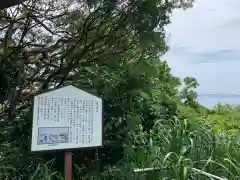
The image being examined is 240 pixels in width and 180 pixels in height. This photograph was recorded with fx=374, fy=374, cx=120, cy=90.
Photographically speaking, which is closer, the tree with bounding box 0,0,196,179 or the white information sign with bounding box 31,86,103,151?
the white information sign with bounding box 31,86,103,151

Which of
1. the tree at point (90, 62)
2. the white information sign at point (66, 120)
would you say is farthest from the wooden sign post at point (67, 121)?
the tree at point (90, 62)

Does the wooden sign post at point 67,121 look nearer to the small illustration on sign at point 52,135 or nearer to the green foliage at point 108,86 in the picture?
the small illustration on sign at point 52,135

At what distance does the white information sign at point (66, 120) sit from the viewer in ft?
9.05

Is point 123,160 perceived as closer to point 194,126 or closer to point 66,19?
point 194,126

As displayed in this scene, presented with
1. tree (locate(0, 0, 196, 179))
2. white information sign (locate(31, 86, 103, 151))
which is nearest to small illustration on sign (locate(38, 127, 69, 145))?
white information sign (locate(31, 86, 103, 151))

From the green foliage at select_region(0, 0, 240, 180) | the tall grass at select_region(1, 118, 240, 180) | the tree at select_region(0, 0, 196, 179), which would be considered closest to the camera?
the tall grass at select_region(1, 118, 240, 180)

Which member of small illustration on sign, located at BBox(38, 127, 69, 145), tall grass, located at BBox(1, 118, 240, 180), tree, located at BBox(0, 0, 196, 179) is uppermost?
tree, located at BBox(0, 0, 196, 179)

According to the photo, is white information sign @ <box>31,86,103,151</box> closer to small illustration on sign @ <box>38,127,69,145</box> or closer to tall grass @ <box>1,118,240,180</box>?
small illustration on sign @ <box>38,127,69,145</box>

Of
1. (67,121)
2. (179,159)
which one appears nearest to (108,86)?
(67,121)

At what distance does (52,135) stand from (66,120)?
158 mm

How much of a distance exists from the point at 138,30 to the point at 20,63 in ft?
4.73

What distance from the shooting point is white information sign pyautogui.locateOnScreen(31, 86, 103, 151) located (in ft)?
9.05

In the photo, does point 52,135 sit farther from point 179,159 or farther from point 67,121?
point 179,159

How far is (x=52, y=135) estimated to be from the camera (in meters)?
2.79
